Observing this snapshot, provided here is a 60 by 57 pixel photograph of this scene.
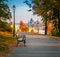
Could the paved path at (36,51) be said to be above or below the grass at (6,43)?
below

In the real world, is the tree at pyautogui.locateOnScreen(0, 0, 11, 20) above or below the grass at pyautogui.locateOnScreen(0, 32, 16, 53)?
above

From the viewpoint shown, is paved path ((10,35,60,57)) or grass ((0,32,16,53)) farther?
grass ((0,32,16,53))

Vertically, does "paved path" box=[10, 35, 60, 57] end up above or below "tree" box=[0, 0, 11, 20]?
below

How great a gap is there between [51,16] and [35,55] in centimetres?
4118

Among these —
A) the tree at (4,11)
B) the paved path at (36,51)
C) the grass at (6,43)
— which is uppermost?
the tree at (4,11)

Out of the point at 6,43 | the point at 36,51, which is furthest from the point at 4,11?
the point at 6,43

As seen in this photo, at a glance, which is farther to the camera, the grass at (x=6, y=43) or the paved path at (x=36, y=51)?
the grass at (x=6, y=43)

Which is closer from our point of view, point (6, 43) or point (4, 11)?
point (4, 11)

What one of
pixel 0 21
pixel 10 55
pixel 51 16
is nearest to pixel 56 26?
pixel 51 16

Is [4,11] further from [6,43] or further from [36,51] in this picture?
[6,43]

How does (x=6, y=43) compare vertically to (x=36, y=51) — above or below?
above

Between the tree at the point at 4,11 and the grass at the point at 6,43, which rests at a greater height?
the tree at the point at 4,11

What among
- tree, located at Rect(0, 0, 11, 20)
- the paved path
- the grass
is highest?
tree, located at Rect(0, 0, 11, 20)

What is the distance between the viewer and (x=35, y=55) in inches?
800
